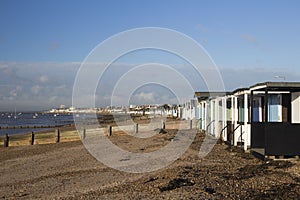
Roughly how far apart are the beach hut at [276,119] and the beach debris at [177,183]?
4.72 m

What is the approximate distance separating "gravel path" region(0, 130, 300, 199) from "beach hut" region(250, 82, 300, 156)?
69 centimetres

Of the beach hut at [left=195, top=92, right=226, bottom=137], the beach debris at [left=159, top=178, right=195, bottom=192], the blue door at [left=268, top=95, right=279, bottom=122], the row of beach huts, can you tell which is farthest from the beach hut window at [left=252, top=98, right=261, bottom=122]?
the beach debris at [left=159, top=178, right=195, bottom=192]

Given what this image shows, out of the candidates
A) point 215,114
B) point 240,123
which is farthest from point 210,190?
point 215,114

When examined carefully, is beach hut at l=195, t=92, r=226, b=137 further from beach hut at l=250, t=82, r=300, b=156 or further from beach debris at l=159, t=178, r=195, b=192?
beach debris at l=159, t=178, r=195, b=192

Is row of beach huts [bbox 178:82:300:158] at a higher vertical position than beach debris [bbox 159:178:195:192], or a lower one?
higher

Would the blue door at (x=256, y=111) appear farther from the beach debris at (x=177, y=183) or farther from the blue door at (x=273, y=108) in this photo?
the beach debris at (x=177, y=183)

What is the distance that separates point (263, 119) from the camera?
18.2 meters

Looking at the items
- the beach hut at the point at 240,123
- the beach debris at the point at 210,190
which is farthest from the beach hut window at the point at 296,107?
the beach debris at the point at 210,190

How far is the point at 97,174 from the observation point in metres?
13.0

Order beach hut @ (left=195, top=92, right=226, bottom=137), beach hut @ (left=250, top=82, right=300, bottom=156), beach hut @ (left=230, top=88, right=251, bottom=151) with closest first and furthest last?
beach hut @ (left=250, top=82, right=300, bottom=156) < beach hut @ (left=230, top=88, right=251, bottom=151) < beach hut @ (left=195, top=92, right=226, bottom=137)

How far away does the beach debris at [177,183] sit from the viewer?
994 cm

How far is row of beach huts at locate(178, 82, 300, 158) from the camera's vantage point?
14.4 metres

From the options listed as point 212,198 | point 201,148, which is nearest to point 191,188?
point 212,198

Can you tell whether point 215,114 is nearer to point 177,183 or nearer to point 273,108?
point 273,108
